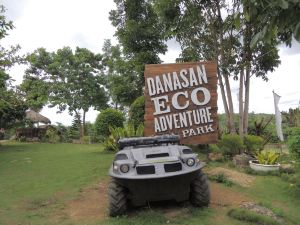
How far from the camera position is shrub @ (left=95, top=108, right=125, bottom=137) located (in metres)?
16.3

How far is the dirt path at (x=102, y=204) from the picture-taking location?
6.30 metres

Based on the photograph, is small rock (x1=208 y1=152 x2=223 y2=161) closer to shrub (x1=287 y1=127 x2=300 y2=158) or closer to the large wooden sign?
the large wooden sign

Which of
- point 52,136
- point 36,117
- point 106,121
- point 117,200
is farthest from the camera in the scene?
point 36,117

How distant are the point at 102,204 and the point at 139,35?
39.6 ft

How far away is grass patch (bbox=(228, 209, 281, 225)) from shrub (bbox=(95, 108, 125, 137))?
10.5 metres

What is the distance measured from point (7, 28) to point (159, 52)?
742 centimetres

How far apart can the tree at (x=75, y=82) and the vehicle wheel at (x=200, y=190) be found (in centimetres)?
2471

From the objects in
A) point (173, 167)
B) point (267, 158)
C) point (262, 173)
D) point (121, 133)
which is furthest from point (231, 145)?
point (173, 167)

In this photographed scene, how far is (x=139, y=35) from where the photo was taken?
17.8m

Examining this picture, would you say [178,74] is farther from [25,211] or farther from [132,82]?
[132,82]

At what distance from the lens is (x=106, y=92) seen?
31.8 meters

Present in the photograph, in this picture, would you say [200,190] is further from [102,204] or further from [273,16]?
[273,16]

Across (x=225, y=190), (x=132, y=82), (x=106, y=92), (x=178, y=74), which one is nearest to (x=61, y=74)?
(x=106, y=92)

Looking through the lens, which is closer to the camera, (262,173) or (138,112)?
(262,173)
